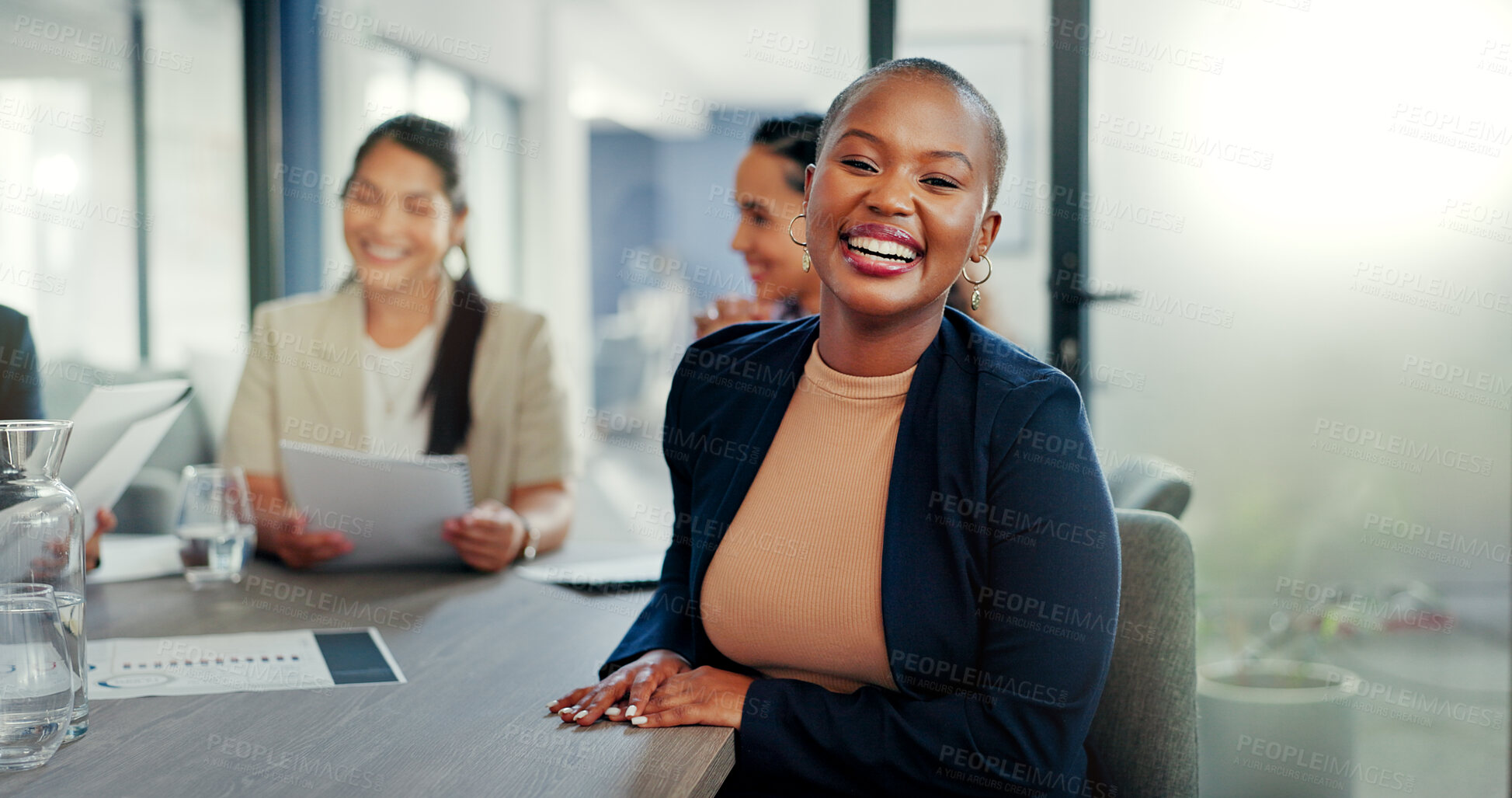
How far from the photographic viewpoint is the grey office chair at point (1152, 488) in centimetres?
136

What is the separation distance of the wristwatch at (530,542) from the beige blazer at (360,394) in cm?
22

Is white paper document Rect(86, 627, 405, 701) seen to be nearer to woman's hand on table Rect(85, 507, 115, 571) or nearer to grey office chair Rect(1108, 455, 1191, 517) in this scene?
woman's hand on table Rect(85, 507, 115, 571)

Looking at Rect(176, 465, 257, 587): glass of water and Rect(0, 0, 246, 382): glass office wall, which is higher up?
Rect(0, 0, 246, 382): glass office wall

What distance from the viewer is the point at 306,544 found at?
1.64m

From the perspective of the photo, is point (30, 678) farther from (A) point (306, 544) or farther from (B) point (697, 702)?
(A) point (306, 544)

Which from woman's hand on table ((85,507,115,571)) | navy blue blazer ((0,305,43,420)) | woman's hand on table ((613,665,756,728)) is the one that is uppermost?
navy blue blazer ((0,305,43,420))

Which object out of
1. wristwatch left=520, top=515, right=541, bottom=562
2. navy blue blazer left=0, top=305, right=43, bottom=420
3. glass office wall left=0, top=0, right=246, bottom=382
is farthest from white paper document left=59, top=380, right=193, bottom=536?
glass office wall left=0, top=0, right=246, bottom=382

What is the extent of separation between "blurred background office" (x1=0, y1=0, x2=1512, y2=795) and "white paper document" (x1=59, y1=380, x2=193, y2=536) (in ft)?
3.29

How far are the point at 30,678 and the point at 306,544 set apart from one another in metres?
0.75

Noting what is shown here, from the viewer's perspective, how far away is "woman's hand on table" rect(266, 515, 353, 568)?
1633 mm

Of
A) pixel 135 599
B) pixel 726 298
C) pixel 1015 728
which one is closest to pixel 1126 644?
pixel 1015 728

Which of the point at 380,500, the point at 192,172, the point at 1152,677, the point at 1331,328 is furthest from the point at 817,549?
the point at 192,172

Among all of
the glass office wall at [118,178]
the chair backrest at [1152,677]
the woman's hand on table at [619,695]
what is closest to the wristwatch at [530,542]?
the woman's hand on table at [619,695]

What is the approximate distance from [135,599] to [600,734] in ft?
2.83
